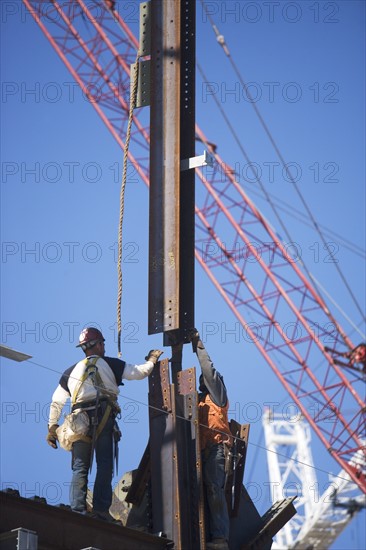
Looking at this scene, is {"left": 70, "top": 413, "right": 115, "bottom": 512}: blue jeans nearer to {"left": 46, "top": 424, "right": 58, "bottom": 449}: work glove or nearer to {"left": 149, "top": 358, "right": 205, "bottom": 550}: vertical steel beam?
{"left": 46, "top": 424, "right": 58, "bottom": 449}: work glove

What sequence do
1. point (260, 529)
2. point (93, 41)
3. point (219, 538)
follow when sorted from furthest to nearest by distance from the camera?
1. point (93, 41)
2. point (260, 529)
3. point (219, 538)

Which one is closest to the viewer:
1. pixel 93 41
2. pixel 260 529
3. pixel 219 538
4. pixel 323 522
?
pixel 219 538

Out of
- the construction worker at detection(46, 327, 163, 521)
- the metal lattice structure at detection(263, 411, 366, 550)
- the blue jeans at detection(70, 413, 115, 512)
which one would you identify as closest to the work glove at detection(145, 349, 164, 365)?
the construction worker at detection(46, 327, 163, 521)

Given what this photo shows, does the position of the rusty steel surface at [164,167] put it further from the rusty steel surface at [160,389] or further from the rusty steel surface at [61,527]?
the rusty steel surface at [61,527]

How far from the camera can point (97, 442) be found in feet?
49.9

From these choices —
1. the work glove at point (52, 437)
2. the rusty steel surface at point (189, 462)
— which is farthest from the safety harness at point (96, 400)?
the rusty steel surface at point (189, 462)

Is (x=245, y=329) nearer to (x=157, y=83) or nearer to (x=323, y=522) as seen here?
(x=323, y=522)

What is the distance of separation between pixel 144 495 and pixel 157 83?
516cm

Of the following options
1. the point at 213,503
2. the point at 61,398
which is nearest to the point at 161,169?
the point at 61,398

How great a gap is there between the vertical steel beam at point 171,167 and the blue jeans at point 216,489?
154 centimetres

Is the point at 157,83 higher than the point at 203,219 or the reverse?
the reverse

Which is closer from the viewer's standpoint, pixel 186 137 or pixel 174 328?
pixel 174 328

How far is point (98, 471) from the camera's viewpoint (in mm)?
15047

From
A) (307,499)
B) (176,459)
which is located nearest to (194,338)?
(176,459)
